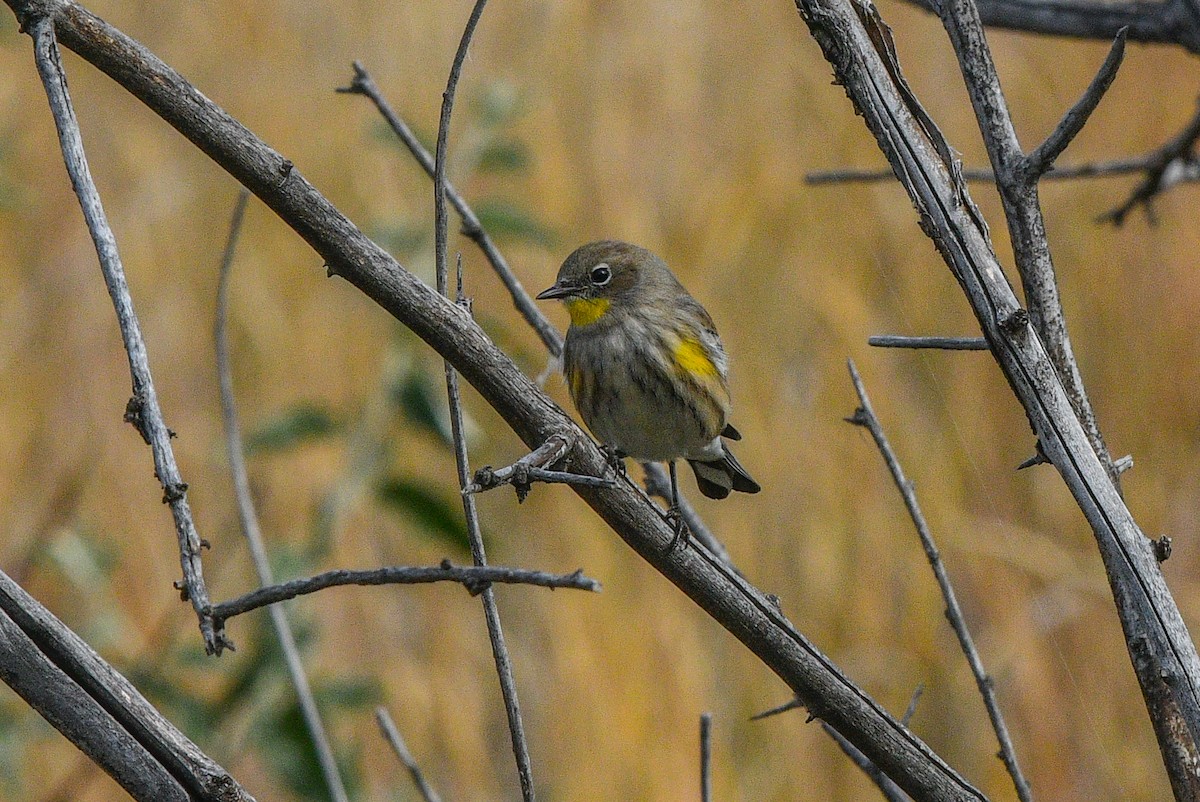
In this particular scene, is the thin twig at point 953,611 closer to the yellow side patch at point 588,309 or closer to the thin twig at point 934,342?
the thin twig at point 934,342

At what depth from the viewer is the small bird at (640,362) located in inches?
132

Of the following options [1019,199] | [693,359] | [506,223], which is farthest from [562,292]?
[1019,199]

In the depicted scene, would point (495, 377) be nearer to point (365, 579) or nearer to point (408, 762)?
point (365, 579)

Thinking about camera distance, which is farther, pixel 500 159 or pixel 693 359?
pixel 500 159

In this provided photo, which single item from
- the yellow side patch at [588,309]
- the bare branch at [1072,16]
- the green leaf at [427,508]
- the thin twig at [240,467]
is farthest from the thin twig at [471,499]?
the yellow side patch at [588,309]

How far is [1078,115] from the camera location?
130cm

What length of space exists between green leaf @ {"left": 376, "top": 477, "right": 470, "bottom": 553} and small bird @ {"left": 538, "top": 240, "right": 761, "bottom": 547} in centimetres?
43

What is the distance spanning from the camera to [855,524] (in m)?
5.71

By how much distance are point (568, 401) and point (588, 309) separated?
2.06 metres

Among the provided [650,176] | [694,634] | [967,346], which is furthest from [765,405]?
[967,346]

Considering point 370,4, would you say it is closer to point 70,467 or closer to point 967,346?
point 70,467

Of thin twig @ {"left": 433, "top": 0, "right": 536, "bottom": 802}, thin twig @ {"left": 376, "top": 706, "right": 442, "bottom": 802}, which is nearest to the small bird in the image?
thin twig @ {"left": 376, "top": 706, "right": 442, "bottom": 802}

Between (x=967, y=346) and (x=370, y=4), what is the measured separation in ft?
23.7

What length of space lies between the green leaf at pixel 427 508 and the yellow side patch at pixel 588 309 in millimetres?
605
